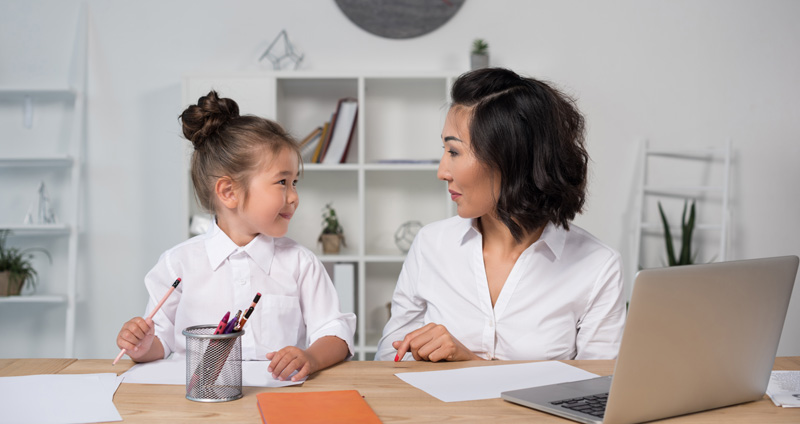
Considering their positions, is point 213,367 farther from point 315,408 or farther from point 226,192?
point 226,192

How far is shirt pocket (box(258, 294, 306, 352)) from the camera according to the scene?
5.03ft

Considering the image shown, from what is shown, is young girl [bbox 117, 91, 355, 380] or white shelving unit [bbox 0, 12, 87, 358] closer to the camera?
young girl [bbox 117, 91, 355, 380]

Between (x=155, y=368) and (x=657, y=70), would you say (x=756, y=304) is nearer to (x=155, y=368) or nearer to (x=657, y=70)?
(x=155, y=368)

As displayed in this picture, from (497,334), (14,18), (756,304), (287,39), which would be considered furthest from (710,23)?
(14,18)

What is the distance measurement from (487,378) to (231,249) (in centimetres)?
68

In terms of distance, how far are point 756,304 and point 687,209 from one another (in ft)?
8.38

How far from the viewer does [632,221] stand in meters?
3.34

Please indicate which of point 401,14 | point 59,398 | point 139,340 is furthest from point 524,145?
point 401,14

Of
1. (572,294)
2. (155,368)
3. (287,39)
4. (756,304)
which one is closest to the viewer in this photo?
(756,304)

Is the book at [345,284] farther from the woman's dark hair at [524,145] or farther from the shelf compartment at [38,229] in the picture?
the woman's dark hair at [524,145]

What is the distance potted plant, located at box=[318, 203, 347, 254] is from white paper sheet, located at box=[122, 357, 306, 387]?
186 cm

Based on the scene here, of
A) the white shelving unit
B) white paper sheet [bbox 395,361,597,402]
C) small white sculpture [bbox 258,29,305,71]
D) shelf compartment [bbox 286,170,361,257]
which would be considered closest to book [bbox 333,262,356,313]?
shelf compartment [bbox 286,170,361,257]

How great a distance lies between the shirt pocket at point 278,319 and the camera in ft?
5.03

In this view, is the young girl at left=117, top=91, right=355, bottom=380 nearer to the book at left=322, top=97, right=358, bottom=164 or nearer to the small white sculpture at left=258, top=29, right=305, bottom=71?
the book at left=322, top=97, right=358, bottom=164
